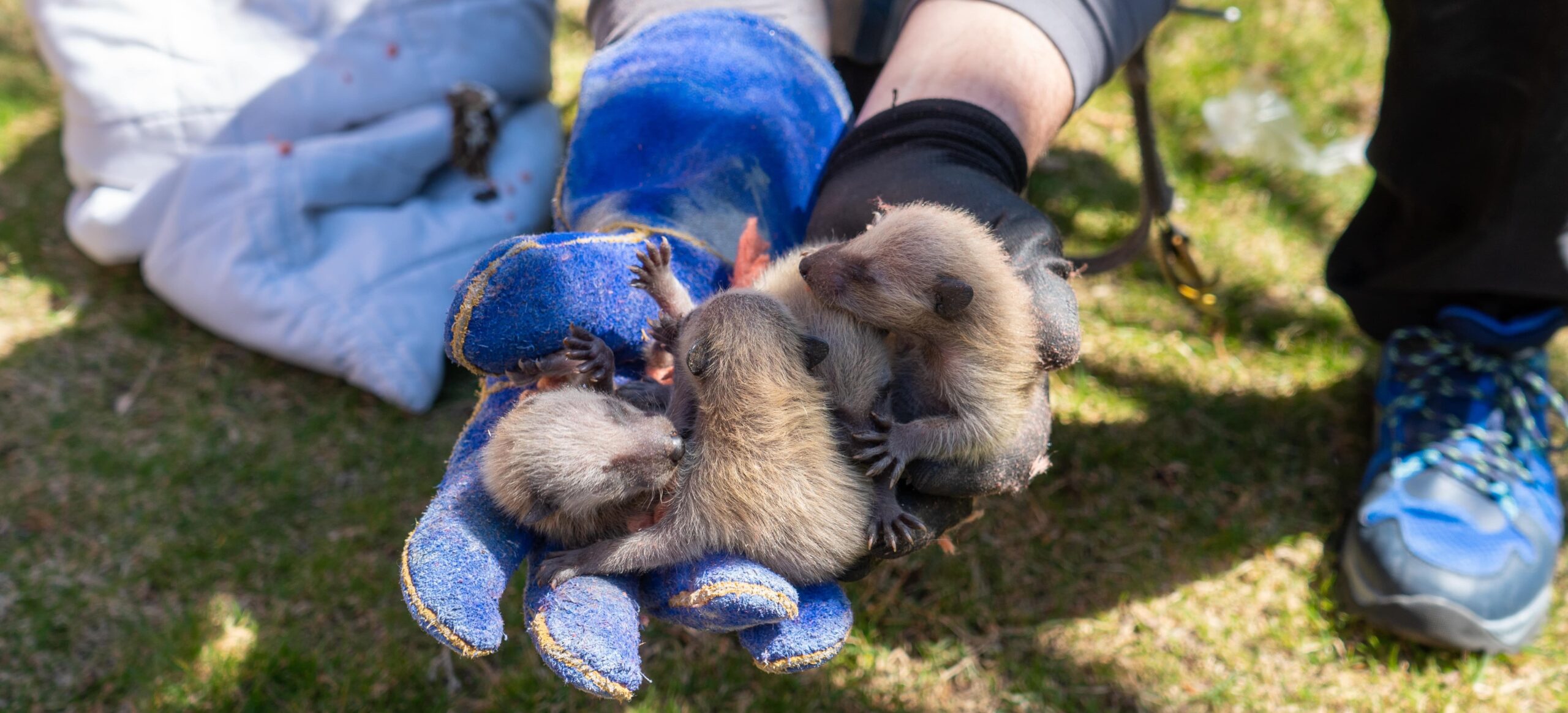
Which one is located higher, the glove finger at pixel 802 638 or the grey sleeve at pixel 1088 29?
the grey sleeve at pixel 1088 29

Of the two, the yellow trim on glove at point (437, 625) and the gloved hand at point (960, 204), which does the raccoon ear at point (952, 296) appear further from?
the yellow trim on glove at point (437, 625)

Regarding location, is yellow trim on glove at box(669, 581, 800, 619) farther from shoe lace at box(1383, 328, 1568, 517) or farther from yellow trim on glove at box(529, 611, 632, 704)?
shoe lace at box(1383, 328, 1568, 517)

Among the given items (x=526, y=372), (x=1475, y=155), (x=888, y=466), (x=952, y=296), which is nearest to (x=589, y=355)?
(x=526, y=372)

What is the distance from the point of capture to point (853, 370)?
2.39 meters

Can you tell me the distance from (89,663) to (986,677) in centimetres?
277

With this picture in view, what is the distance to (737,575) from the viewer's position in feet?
6.56

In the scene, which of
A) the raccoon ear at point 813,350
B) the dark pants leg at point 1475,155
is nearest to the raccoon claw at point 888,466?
the raccoon ear at point 813,350

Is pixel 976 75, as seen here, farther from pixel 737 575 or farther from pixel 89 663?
pixel 89 663

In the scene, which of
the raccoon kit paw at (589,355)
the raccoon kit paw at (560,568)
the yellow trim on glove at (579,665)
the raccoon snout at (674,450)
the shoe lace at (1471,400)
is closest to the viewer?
the yellow trim on glove at (579,665)

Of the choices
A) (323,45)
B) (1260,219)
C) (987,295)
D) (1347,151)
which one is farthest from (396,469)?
(1347,151)

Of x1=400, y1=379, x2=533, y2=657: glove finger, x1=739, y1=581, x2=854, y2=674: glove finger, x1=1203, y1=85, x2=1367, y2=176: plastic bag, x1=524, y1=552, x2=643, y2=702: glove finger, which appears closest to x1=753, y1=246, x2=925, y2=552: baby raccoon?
x1=739, y1=581, x2=854, y2=674: glove finger

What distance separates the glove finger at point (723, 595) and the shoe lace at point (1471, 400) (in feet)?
8.21

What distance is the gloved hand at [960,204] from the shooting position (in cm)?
227

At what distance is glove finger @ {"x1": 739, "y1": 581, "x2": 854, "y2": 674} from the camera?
1.99 meters
